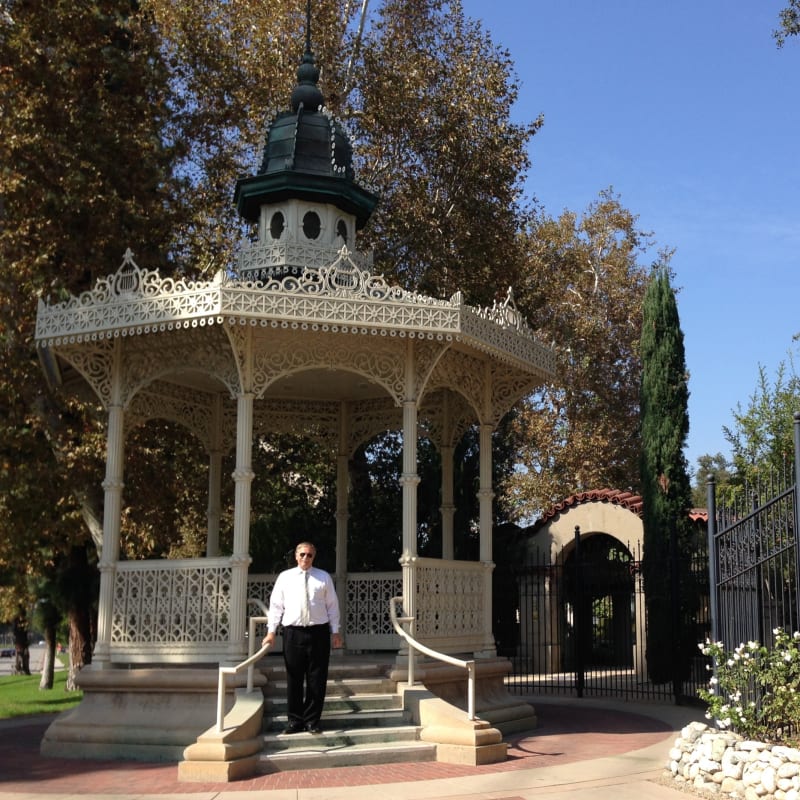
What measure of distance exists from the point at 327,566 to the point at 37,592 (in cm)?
881

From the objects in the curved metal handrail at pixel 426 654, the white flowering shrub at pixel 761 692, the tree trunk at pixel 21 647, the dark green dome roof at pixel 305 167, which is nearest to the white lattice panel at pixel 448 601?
the curved metal handrail at pixel 426 654

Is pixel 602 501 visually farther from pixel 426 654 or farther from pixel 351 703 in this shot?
pixel 351 703

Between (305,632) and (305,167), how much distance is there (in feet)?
21.6

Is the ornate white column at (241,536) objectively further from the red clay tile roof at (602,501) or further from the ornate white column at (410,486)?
the red clay tile roof at (602,501)

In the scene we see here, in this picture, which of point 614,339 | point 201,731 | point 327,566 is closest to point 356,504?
point 327,566

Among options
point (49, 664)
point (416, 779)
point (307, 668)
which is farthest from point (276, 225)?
point (49, 664)

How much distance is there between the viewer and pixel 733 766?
26.0 feet

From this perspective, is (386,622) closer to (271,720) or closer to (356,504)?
(271,720)

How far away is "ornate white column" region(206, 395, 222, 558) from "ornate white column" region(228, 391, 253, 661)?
329 cm

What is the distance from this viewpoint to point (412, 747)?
9.47 m

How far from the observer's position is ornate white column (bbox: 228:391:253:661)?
34.3 feet

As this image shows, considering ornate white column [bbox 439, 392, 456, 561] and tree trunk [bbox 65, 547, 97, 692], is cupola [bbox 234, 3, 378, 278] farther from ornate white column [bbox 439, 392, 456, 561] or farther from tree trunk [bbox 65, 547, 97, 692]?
Answer: tree trunk [bbox 65, 547, 97, 692]

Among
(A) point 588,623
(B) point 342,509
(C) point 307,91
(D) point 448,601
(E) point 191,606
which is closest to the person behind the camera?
(E) point 191,606

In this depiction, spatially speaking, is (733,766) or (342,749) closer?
(733,766)
